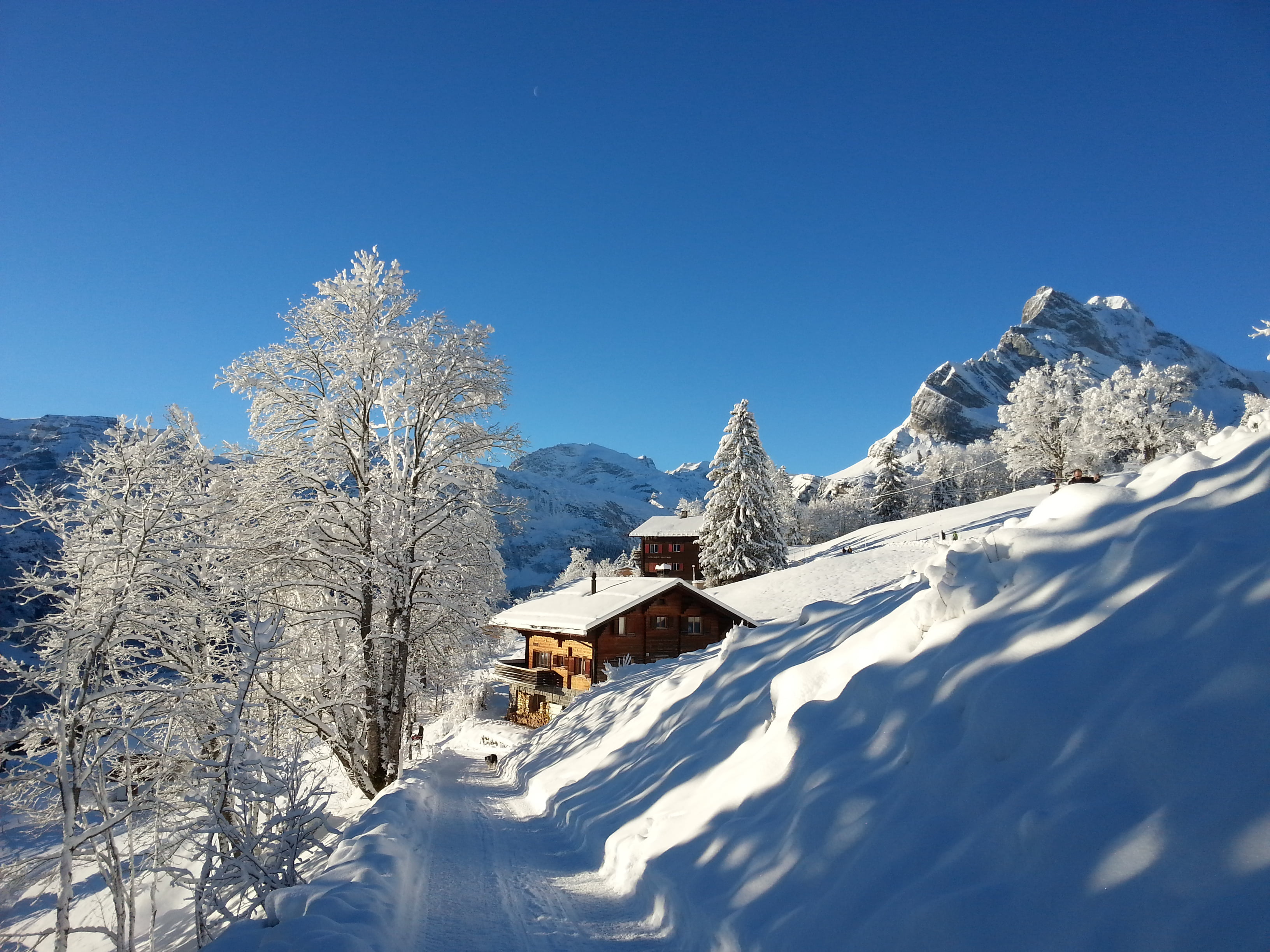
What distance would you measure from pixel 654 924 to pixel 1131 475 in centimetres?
839

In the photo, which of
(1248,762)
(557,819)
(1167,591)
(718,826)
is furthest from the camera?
(557,819)

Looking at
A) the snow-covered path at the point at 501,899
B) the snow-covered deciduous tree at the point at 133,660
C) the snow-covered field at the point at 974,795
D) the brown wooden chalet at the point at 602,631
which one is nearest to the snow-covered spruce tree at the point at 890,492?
the brown wooden chalet at the point at 602,631

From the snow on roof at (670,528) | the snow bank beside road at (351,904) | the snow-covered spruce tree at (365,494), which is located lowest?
the snow bank beside road at (351,904)

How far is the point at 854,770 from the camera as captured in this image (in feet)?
18.9

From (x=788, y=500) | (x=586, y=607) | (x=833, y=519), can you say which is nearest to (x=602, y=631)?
(x=586, y=607)

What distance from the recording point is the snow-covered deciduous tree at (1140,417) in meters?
53.3

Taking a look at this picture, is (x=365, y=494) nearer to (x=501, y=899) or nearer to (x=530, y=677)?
(x=501, y=899)

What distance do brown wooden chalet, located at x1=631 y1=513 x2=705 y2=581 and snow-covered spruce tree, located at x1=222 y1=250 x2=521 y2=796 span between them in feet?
168

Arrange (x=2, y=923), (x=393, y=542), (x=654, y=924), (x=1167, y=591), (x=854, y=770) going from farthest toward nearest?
(x=2, y=923) < (x=393, y=542) < (x=654, y=924) < (x=854, y=770) < (x=1167, y=591)

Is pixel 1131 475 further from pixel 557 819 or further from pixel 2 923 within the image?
pixel 2 923

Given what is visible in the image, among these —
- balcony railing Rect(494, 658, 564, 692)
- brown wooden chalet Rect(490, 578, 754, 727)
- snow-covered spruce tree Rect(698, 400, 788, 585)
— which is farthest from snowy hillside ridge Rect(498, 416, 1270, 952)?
snow-covered spruce tree Rect(698, 400, 788, 585)

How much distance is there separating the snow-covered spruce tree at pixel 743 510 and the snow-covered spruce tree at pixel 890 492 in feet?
90.9

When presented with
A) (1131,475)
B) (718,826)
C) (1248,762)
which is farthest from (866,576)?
(1248,762)

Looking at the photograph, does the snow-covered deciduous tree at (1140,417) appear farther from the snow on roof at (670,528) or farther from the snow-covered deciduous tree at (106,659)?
the snow-covered deciduous tree at (106,659)
